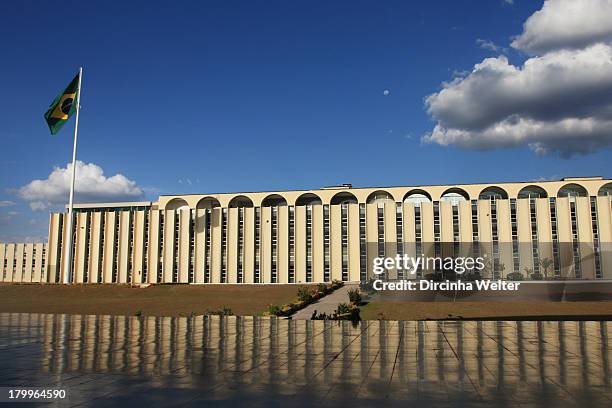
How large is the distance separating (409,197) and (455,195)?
687cm

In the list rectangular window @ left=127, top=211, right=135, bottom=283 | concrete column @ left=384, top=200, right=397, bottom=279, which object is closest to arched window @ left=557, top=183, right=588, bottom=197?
concrete column @ left=384, top=200, right=397, bottom=279

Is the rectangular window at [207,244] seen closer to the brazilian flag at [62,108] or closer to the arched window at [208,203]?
the arched window at [208,203]

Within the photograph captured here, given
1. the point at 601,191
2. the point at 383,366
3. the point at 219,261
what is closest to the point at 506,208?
the point at 601,191

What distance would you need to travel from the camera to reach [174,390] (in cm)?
882

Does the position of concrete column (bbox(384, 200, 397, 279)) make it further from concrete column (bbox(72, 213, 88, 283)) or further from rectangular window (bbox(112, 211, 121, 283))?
concrete column (bbox(72, 213, 88, 283))

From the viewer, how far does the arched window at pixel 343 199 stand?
73438 millimetres

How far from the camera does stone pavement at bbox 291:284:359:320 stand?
31.1 metres

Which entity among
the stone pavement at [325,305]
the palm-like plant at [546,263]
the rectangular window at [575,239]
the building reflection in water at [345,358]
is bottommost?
the stone pavement at [325,305]

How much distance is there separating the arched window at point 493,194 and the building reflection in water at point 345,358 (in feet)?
167

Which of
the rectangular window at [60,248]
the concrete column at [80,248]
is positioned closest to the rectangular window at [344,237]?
the concrete column at [80,248]

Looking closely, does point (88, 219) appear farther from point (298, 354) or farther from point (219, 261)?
point (298, 354)

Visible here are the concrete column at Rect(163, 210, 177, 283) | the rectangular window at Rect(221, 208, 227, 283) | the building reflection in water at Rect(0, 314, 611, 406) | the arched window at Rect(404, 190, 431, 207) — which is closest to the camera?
the building reflection in water at Rect(0, 314, 611, 406)

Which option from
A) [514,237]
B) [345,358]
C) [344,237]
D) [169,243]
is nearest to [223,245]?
[169,243]

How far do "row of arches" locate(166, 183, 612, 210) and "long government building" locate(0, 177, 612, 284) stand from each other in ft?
0.57
